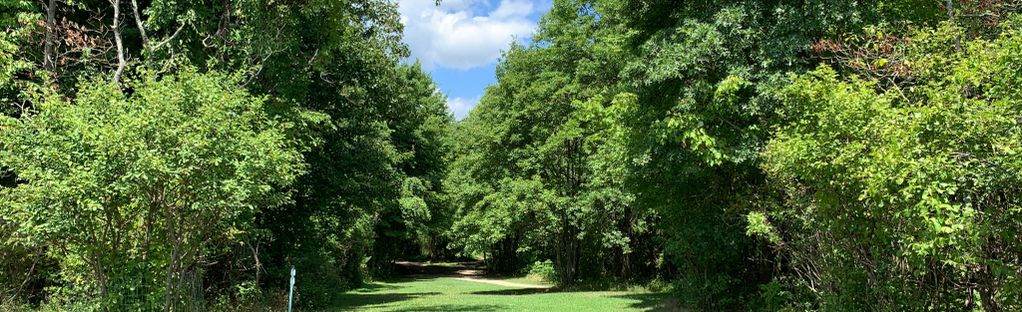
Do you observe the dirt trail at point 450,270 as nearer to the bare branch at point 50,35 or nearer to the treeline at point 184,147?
the treeline at point 184,147

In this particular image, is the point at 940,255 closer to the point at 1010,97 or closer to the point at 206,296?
the point at 1010,97

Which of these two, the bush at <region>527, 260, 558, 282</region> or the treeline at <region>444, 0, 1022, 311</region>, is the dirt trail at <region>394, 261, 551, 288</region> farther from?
the treeline at <region>444, 0, 1022, 311</region>

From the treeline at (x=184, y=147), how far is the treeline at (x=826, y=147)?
6.22 meters

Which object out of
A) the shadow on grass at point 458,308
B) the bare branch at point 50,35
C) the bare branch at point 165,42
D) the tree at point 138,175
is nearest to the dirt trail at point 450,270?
the shadow on grass at point 458,308

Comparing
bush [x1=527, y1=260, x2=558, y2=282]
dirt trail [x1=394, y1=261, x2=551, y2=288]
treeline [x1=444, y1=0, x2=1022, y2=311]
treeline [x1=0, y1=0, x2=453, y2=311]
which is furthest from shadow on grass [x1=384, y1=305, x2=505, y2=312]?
dirt trail [x1=394, y1=261, x2=551, y2=288]

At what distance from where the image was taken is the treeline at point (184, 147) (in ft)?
24.4

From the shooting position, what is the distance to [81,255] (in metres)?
8.07

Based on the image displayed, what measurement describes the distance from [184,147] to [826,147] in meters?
6.60

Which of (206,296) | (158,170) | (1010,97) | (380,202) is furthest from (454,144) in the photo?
(1010,97)

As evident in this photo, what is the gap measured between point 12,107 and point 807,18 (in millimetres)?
14809

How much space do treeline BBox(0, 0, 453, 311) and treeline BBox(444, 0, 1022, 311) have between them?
6223mm

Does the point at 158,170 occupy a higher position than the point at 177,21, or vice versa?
the point at 177,21

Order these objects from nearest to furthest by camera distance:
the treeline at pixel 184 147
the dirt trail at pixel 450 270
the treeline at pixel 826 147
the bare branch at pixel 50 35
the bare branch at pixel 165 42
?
the treeline at pixel 826 147 < the treeline at pixel 184 147 < the bare branch at pixel 50 35 < the bare branch at pixel 165 42 < the dirt trail at pixel 450 270

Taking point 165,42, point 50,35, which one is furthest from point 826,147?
point 50,35
